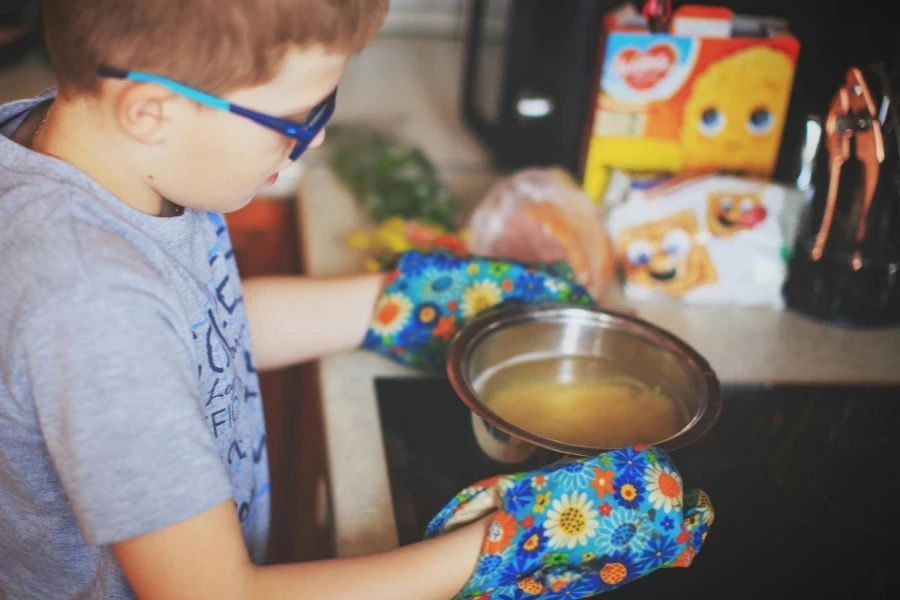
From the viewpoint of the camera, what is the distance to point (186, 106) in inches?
25.2

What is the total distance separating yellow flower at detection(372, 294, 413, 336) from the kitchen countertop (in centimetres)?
4

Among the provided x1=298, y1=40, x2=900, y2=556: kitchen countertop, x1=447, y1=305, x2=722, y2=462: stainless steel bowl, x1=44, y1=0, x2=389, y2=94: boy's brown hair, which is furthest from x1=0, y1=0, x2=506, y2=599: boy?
x1=447, y1=305, x2=722, y2=462: stainless steel bowl

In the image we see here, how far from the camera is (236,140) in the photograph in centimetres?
67

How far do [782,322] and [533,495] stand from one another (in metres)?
0.56

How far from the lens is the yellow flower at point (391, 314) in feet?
3.27

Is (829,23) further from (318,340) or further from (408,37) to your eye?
(408,37)

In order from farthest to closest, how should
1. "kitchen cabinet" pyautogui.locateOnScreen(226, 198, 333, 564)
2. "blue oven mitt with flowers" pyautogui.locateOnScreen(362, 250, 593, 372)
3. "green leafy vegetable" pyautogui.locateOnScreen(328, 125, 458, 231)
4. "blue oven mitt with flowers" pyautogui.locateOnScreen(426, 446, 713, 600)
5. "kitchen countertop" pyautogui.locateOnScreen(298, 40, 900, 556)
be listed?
"green leafy vegetable" pyautogui.locateOnScreen(328, 125, 458, 231) < "kitchen cabinet" pyautogui.locateOnScreen(226, 198, 333, 564) < "blue oven mitt with flowers" pyautogui.locateOnScreen(362, 250, 593, 372) < "kitchen countertop" pyautogui.locateOnScreen(298, 40, 900, 556) < "blue oven mitt with flowers" pyautogui.locateOnScreen(426, 446, 713, 600)

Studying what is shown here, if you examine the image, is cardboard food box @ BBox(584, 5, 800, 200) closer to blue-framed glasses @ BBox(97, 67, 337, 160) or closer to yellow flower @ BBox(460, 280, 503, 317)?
yellow flower @ BBox(460, 280, 503, 317)

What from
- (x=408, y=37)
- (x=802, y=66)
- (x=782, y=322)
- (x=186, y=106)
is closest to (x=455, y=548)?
(x=186, y=106)

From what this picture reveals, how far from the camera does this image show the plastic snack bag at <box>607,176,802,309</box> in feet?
3.72

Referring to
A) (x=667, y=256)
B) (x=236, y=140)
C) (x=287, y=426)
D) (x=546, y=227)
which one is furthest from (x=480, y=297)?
(x=287, y=426)

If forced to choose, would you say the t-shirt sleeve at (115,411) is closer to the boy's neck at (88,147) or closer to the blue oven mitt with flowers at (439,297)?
the boy's neck at (88,147)

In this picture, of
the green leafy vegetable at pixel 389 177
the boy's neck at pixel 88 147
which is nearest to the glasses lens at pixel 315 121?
the boy's neck at pixel 88 147

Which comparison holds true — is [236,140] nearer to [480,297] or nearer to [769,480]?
[480,297]
